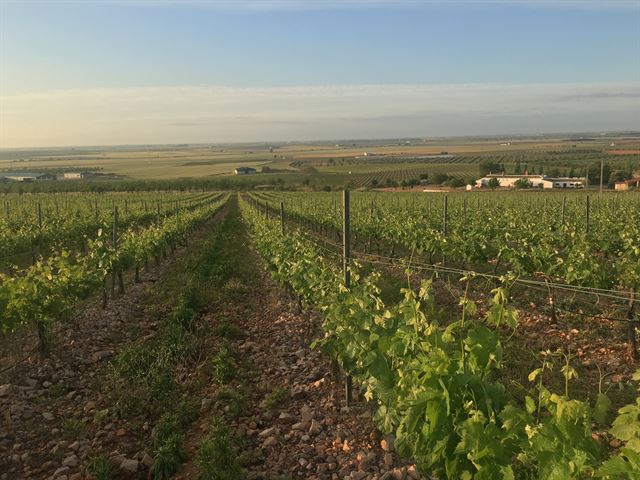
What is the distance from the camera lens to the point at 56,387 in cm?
612

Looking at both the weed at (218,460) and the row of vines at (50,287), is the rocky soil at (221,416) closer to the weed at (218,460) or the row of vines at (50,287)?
the weed at (218,460)

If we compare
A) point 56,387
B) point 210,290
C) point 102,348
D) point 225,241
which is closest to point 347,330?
point 56,387

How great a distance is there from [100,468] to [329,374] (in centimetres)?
294

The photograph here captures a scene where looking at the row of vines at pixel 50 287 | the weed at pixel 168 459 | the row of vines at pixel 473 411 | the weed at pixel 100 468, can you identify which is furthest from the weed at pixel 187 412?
the row of vines at pixel 50 287

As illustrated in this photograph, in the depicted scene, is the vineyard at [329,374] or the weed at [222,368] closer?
the vineyard at [329,374]

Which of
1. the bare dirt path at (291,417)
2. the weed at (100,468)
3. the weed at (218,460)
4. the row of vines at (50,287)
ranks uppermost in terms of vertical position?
the row of vines at (50,287)

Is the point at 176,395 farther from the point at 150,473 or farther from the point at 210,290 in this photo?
the point at 210,290

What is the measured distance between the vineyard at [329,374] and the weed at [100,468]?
0.02 meters

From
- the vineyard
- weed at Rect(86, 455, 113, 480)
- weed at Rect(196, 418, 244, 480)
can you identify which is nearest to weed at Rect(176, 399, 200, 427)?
the vineyard

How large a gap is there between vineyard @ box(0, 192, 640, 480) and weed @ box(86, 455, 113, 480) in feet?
0.06

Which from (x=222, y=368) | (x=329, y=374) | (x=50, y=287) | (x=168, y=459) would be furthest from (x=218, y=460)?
(x=50, y=287)

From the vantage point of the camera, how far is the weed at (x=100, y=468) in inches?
170

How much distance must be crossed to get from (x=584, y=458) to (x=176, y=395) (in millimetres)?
4831

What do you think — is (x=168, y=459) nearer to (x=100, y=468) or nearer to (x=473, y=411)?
(x=100, y=468)
